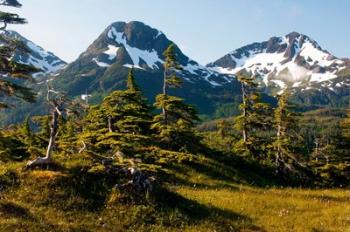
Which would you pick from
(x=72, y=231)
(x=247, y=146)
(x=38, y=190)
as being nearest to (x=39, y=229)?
(x=72, y=231)

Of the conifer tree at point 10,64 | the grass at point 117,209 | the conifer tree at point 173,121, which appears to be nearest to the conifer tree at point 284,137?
the conifer tree at point 173,121

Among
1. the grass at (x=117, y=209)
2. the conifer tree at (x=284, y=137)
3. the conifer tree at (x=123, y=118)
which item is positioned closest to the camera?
the grass at (x=117, y=209)

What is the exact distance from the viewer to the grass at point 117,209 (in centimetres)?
1834

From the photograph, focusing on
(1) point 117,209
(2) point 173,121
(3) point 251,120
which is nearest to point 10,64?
(1) point 117,209

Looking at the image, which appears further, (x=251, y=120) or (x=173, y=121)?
(x=251, y=120)

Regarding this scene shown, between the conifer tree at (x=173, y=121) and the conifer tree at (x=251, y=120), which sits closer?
the conifer tree at (x=173, y=121)

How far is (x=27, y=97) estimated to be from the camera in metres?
30.3

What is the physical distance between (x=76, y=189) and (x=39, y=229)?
4.14 metres

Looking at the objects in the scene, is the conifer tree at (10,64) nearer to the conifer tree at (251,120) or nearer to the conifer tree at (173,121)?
the conifer tree at (173,121)

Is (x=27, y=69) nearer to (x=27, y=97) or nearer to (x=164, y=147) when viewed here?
(x=27, y=97)

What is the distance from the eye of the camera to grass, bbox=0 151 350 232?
18.3m

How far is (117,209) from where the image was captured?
65.5 feet

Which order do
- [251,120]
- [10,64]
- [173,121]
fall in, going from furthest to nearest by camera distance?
[251,120] → [173,121] → [10,64]

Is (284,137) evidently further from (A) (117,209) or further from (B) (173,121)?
(A) (117,209)
